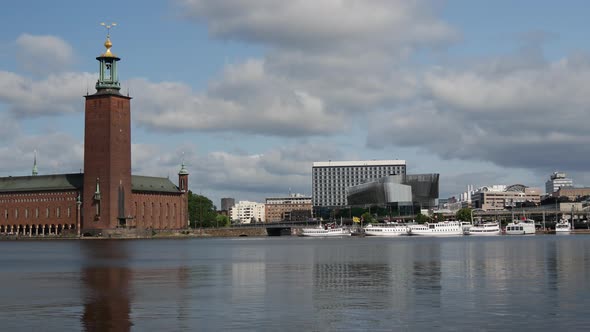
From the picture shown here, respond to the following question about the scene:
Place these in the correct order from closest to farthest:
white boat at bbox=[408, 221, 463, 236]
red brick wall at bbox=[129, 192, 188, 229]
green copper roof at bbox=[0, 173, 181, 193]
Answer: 1. green copper roof at bbox=[0, 173, 181, 193]
2. red brick wall at bbox=[129, 192, 188, 229]
3. white boat at bbox=[408, 221, 463, 236]

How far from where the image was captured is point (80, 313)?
1155 inches

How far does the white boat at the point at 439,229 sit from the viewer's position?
179 metres

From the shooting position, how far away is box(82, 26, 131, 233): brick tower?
165 metres

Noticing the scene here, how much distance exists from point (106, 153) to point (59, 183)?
18.8 m

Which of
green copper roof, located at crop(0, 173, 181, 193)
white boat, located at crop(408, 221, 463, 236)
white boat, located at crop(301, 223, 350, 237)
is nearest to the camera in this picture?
green copper roof, located at crop(0, 173, 181, 193)

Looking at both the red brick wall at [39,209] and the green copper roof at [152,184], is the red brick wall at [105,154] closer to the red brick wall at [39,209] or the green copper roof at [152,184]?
the red brick wall at [39,209]

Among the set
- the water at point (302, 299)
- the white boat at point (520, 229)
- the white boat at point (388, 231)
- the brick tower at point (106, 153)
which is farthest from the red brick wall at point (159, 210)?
the water at point (302, 299)

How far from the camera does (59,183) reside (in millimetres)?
177750

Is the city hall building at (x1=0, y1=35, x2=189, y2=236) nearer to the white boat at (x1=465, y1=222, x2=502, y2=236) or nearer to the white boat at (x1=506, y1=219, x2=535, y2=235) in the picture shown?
the white boat at (x1=465, y1=222, x2=502, y2=236)

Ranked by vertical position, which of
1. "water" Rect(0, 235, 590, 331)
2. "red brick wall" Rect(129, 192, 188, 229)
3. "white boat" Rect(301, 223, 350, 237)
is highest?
"red brick wall" Rect(129, 192, 188, 229)

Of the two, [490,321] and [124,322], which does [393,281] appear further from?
[124,322]

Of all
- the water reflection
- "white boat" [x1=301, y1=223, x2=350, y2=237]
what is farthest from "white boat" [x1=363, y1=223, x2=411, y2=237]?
the water reflection

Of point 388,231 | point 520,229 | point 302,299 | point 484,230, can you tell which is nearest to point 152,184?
point 388,231

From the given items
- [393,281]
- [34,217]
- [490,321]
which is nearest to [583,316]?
[490,321]
